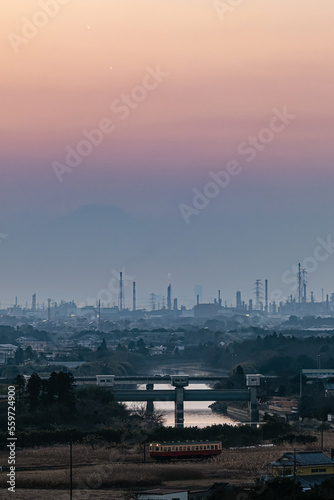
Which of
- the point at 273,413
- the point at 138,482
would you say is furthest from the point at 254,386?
the point at 138,482

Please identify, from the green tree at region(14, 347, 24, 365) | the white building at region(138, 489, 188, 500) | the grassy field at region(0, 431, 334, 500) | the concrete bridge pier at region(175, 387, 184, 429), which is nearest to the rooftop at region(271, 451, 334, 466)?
the grassy field at region(0, 431, 334, 500)

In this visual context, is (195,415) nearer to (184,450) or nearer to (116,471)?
(184,450)

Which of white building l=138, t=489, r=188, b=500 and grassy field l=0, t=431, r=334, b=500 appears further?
grassy field l=0, t=431, r=334, b=500

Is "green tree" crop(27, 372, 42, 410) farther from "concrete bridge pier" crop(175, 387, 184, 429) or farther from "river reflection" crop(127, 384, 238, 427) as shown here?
"concrete bridge pier" crop(175, 387, 184, 429)

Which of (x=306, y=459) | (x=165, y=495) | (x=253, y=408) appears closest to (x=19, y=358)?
(x=253, y=408)

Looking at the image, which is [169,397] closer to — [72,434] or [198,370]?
[72,434]

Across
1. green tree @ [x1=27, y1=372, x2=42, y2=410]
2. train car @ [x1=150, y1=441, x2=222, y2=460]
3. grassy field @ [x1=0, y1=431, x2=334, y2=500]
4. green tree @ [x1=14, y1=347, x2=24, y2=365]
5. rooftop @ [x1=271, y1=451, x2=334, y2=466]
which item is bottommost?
grassy field @ [x1=0, y1=431, x2=334, y2=500]

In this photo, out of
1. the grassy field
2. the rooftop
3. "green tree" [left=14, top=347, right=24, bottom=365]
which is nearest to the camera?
the rooftop
